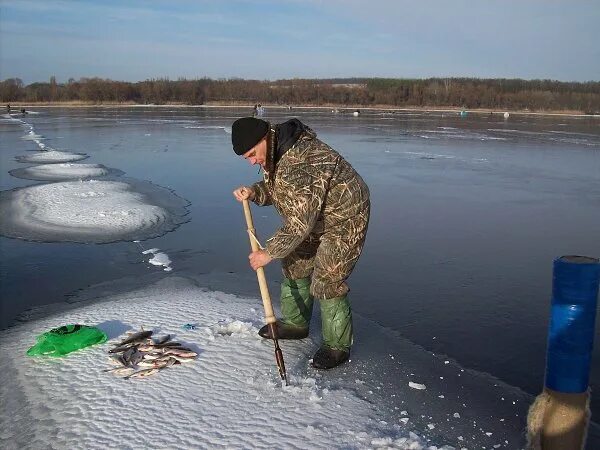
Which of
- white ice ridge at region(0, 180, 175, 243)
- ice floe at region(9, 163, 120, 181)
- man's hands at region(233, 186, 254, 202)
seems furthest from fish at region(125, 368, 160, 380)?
ice floe at region(9, 163, 120, 181)

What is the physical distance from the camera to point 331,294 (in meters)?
4.26

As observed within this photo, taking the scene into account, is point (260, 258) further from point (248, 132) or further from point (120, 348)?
point (120, 348)

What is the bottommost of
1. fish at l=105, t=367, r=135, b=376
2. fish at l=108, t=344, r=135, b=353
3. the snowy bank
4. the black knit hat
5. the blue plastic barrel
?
the snowy bank

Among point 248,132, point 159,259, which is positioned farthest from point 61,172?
point 248,132

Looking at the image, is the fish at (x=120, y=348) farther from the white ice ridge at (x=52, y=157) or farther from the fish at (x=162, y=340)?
the white ice ridge at (x=52, y=157)

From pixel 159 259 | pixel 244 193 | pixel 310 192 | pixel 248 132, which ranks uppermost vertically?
pixel 248 132

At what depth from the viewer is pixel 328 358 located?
14.2 feet

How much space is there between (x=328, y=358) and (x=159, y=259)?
3957 mm

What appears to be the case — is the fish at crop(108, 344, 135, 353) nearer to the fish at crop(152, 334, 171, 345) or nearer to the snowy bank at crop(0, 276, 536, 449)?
the snowy bank at crop(0, 276, 536, 449)

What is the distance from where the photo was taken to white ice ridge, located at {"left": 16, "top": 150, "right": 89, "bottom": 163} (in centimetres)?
1884

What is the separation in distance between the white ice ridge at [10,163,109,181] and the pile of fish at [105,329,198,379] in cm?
1131

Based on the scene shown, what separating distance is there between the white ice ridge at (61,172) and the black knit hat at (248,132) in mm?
12168

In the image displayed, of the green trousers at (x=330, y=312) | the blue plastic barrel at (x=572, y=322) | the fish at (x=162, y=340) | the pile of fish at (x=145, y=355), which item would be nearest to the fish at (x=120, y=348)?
the pile of fish at (x=145, y=355)

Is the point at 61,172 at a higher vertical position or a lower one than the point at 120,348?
higher
